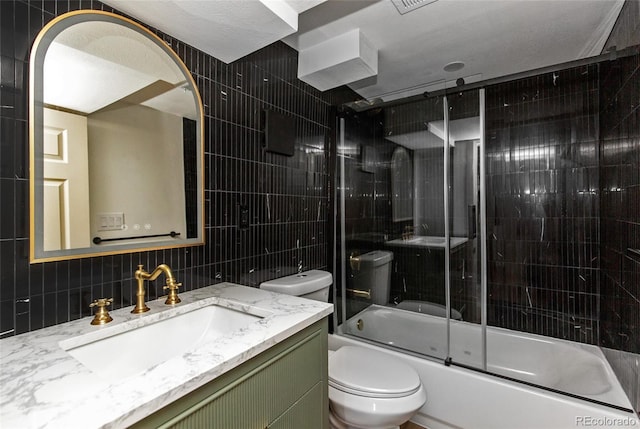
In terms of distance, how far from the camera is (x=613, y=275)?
5.46 feet

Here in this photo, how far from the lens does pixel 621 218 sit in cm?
151

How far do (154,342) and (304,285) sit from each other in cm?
83

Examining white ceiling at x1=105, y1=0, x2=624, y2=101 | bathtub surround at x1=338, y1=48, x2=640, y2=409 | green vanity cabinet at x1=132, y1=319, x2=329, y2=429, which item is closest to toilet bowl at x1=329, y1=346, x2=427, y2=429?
green vanity cabinet at x1=132, y1=319, x2=329, y2=429

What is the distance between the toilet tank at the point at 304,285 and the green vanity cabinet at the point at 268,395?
1.80ft

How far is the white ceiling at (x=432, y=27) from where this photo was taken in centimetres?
115

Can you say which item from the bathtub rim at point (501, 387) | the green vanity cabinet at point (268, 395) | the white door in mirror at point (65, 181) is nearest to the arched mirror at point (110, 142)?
the white door in mirror at point (65, 181)

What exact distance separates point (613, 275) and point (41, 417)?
8.08ft

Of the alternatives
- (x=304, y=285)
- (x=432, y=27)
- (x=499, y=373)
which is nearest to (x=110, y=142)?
(x=304, y=285)

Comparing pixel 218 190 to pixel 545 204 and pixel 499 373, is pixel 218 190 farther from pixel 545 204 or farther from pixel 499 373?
pixel 545 204

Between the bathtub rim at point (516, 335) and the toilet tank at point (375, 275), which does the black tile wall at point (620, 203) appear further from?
the toilet tank at point (375, 275)

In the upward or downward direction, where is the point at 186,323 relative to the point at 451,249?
downward

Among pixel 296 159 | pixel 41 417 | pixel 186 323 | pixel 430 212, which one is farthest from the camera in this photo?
pixel 430 212

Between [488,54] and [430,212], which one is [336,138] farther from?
[488,54]

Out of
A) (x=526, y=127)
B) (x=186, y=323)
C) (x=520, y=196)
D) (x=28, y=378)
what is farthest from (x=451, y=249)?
(x=28, y=378)
